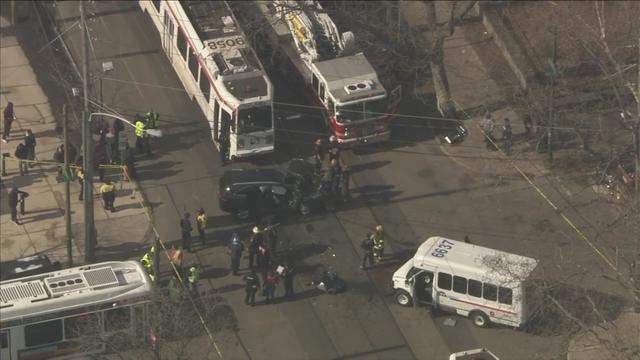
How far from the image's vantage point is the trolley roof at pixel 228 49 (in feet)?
157

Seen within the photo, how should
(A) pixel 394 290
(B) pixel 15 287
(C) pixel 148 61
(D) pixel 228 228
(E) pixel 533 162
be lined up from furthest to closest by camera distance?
(C) pixel 148 61 → (E) pixel 533 162 → (D) pixel 228 228 → (A) pixel 394 290 → (B) pixel 15 287

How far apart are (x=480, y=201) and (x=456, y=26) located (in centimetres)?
1030

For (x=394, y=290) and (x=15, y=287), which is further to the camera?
(x=394, y=290)

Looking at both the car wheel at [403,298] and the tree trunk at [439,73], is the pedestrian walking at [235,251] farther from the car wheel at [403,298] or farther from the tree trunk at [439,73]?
the tree trunk at [439,73]

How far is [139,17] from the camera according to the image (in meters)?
56.6

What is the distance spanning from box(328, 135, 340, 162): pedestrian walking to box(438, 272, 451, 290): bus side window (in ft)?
24.1

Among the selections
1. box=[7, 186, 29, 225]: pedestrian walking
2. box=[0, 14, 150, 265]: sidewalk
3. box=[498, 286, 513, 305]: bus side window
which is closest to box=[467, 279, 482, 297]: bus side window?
box=[498, 286, 513, 305]: bus side window

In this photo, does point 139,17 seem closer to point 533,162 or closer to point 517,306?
point 533,162

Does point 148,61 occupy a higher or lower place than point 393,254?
higher

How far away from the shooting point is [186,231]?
44375 millimetres

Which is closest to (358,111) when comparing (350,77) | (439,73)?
(350,77)

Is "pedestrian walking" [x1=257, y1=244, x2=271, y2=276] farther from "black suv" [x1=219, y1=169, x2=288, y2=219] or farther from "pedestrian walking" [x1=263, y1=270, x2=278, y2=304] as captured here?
"black suv" [x1=219, y1=169, x2=288, y2=219]

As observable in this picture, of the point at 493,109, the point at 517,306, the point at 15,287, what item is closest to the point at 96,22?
the point at 493,109

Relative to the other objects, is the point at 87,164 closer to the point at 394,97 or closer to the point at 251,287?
the point at 251,287
